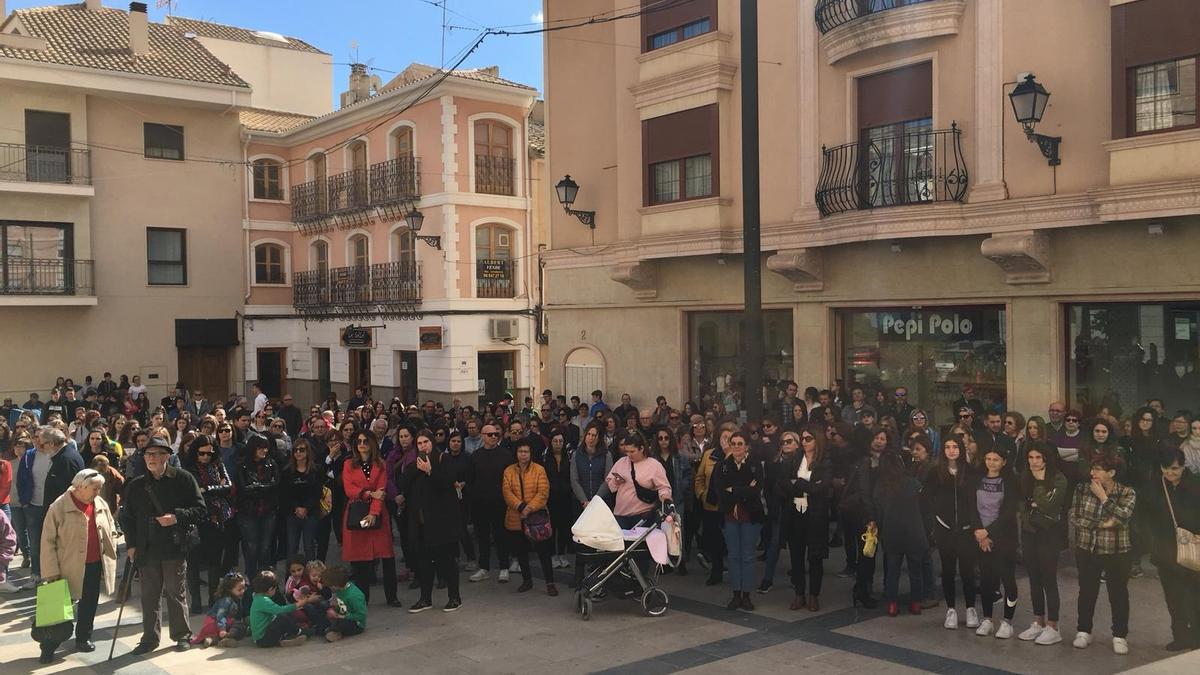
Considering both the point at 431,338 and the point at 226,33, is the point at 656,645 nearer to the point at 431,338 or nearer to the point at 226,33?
the point at 431,338

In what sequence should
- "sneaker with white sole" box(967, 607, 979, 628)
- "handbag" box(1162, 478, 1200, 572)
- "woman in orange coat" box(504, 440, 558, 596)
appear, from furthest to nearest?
"woman in orange coat" box(504, 440, 558, 596) < "sneaker with white sole" box(967, 607, 979, 628) < "handbag" box(1162, 478, 1200, 572)

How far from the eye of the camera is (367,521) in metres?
9.59

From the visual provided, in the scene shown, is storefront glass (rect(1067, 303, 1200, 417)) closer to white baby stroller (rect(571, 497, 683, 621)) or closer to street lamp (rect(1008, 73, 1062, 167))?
street lamp (rect(1008, 73, 1062, 167))

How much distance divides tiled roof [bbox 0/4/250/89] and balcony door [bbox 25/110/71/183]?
5.28ft

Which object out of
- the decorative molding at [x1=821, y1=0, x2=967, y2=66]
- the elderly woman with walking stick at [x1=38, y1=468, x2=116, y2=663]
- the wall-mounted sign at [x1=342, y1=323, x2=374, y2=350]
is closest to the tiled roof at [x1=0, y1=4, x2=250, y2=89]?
the wall-mounted sign at [x1=342, y1=323, x2=374, y2=350]

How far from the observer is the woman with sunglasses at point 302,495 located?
10406mm

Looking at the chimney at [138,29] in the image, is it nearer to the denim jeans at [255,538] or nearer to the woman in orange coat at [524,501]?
the denim jeans at [255,538]

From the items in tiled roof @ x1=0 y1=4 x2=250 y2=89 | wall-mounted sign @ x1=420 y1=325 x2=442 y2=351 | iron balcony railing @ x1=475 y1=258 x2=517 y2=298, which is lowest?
wall-mounted sign @ x1=420 y1=325 x2=442 y2=351

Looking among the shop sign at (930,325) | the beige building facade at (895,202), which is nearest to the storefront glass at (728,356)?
the beige building facade at (895,202)

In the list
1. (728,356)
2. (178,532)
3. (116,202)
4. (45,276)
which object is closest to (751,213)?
(178,532)

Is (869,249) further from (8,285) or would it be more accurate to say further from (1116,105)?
(8,285)

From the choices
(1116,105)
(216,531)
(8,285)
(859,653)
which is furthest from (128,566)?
(8,285)

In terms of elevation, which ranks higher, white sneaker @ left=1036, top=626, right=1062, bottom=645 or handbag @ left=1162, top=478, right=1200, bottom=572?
handbag @ left=1162, top=478, right=1200, bottom=572

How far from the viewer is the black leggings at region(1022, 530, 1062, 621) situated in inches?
315
